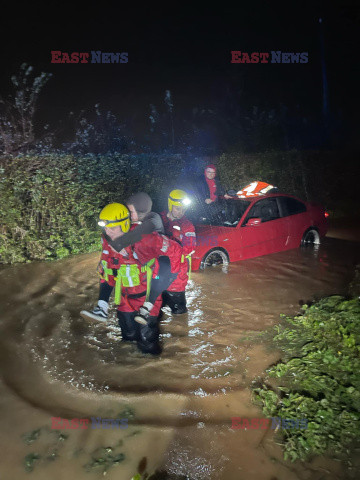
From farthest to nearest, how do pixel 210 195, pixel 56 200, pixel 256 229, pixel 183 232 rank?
pixel 210 195 < pixel 56 200 < pixel 256 229 < pixel 183 232

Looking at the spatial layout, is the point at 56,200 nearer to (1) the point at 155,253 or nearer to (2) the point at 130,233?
(2) the point at 130,233

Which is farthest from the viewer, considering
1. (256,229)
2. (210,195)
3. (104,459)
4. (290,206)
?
(210,195)

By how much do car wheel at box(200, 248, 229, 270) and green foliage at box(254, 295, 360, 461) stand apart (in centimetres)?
216

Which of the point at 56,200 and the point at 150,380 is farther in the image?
the point at 56,200

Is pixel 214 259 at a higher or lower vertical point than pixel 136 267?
lower

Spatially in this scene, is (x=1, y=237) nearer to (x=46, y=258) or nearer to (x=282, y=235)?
(x=46, y=258)

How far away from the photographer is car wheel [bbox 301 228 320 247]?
8195mm

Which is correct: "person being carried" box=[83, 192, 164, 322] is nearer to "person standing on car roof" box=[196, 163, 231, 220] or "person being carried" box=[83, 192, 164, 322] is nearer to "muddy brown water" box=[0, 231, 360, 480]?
"muddy brown water" box=[0, 231, 360, 480]

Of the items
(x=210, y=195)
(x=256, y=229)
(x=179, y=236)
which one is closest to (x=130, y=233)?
(x=179, y=236)

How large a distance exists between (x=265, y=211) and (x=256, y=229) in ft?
1.65

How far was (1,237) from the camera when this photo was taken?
23.1 ft

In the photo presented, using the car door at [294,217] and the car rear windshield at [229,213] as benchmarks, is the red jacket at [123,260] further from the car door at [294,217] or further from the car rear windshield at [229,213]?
the car door at [294,217]

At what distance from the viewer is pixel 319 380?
339 centimetres

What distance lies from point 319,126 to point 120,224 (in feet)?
61.7
